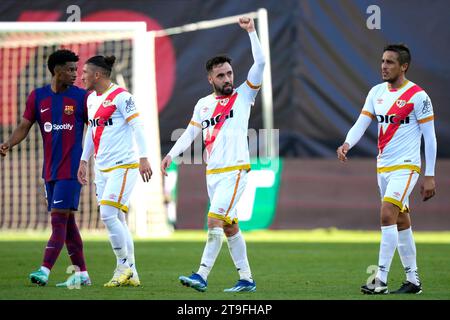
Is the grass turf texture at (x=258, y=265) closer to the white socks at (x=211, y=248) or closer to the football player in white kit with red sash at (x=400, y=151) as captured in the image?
the white socks at (x=211, y=248)

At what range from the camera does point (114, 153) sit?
989 cm

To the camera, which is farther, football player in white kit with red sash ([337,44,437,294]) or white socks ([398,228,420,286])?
white socks ([398,228,420,286])

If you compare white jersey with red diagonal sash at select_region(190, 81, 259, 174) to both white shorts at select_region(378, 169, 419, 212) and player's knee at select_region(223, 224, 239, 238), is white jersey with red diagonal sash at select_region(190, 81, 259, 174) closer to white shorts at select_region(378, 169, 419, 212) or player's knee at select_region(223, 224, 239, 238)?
player's knee at select_region(223, 224, 239, 238)

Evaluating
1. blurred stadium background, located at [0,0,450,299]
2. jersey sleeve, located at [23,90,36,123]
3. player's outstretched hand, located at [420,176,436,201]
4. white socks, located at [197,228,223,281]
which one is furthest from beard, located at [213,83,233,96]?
blurred stadium background, located at [0,0,450,299]

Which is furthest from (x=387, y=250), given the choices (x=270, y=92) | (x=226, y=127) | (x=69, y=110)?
(x=270, y=92)

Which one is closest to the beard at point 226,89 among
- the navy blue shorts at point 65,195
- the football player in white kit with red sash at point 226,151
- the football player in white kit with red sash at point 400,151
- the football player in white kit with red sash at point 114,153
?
the football player in white kit with red sash at point 226,151

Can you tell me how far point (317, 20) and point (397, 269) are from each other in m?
8.27

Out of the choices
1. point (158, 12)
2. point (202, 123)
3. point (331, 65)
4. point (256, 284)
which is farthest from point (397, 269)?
point (158, 12)

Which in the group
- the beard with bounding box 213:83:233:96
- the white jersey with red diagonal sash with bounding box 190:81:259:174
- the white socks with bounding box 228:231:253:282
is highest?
the beard with bounding box 213:83:233:96

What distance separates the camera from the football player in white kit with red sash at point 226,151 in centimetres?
928

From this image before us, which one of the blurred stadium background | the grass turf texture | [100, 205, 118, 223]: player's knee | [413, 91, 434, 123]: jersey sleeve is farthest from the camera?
the blurred stadium background

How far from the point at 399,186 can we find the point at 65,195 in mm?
3090

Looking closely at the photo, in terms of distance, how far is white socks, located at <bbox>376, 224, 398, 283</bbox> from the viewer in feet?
30.0
